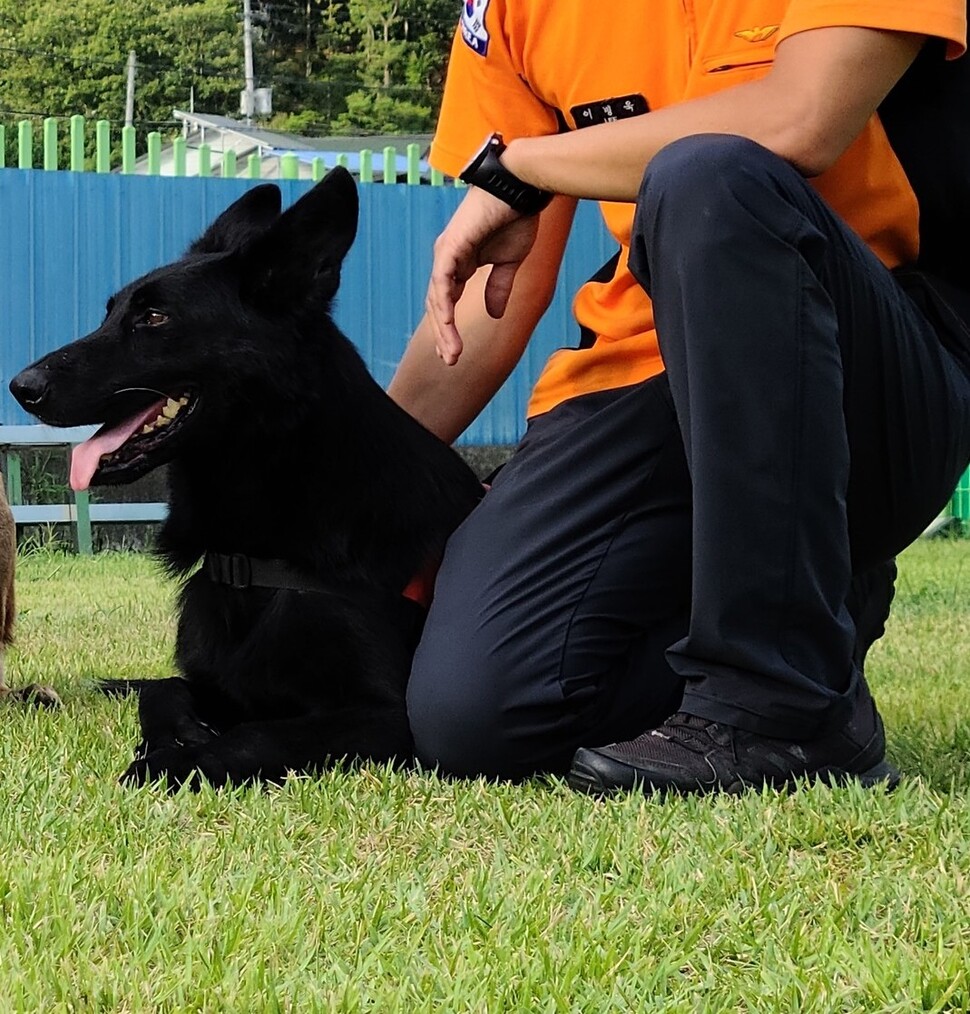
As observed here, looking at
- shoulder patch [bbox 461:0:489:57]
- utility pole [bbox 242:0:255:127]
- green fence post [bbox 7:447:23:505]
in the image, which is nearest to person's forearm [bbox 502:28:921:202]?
shoulder patch [bbox 461:0:489:57]

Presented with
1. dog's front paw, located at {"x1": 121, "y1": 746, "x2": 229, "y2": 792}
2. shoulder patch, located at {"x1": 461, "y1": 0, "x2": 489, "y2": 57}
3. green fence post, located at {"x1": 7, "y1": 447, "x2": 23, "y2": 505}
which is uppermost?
shoulder patch, located at {"x1": 461, "y1": 0, "x2": 489, "y2": 57}

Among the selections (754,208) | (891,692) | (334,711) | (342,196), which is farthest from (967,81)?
(891,692)

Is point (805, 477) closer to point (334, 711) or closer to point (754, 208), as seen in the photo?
point (754, 208)

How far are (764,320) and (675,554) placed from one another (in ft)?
1.70

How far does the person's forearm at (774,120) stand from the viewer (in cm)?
185

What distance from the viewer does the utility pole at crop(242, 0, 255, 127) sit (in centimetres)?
3925

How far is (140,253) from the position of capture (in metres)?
8.57

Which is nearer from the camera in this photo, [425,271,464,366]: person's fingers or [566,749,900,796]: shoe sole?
[566,749,900,796]: shoe sole

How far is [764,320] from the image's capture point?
6.00 feet

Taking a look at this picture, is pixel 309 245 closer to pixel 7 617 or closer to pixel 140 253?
pixel 7 617

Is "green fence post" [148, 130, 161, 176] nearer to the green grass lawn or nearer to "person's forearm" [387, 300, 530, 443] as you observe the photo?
"person's forearm" [387, 300, 530, 443]

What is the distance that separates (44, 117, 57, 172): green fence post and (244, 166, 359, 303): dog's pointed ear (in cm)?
655

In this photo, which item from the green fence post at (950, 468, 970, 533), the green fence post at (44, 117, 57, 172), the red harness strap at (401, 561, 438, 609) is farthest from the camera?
the green fence post at (950, 468, 970, 533)

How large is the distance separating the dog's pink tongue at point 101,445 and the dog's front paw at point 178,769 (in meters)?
0.52
